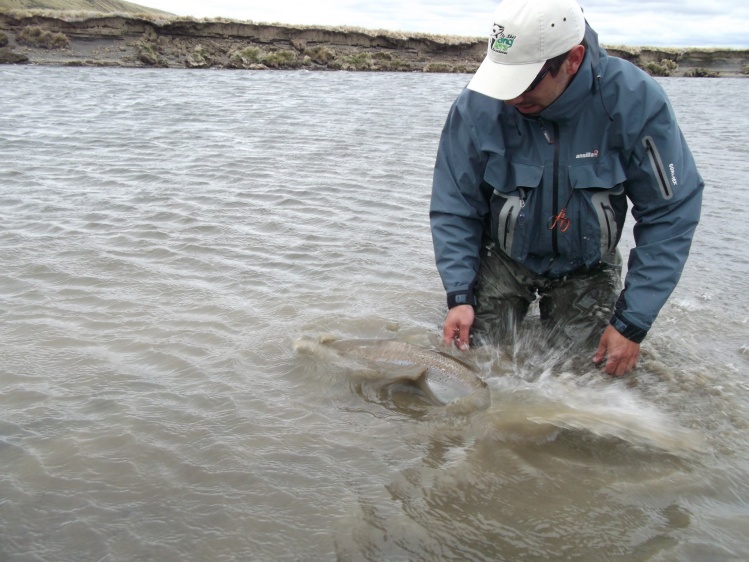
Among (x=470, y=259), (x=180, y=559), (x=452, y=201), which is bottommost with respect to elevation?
(x=180, y=559)

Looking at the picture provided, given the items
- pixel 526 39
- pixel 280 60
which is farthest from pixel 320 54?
pixel 526 39

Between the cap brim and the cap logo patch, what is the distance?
8 cm

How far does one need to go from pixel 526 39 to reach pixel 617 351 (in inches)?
70.0

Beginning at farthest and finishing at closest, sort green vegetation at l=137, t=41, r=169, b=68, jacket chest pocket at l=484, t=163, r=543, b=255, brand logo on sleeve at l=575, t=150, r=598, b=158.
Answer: green vegetation at l=137, t=41, r=169, b=68, jacket chest pocket at l=484, t=163, r=543, b=255, brand logo on sleeve at l=575, t=150, r=598, b=158

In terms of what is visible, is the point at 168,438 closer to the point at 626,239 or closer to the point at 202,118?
the point at 626,239

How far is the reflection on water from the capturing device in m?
2.85

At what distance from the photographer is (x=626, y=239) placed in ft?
25.5

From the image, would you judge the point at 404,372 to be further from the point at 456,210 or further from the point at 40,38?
the point at 40,38

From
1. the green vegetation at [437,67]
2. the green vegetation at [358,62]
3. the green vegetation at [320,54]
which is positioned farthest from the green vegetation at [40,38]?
the green vegetation at [437,67]

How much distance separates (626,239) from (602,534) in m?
5.53

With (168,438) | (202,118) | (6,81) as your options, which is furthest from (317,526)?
(6,81)

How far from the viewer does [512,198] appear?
3869 millimetres

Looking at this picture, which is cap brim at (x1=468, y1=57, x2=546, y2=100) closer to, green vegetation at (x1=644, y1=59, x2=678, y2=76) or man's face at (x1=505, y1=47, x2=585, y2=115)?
man's face at (x1=505, y1=47, x2=585, y2=115)

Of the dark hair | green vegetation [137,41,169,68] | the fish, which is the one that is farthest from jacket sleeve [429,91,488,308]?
green vegetation [137,41,169,68]
